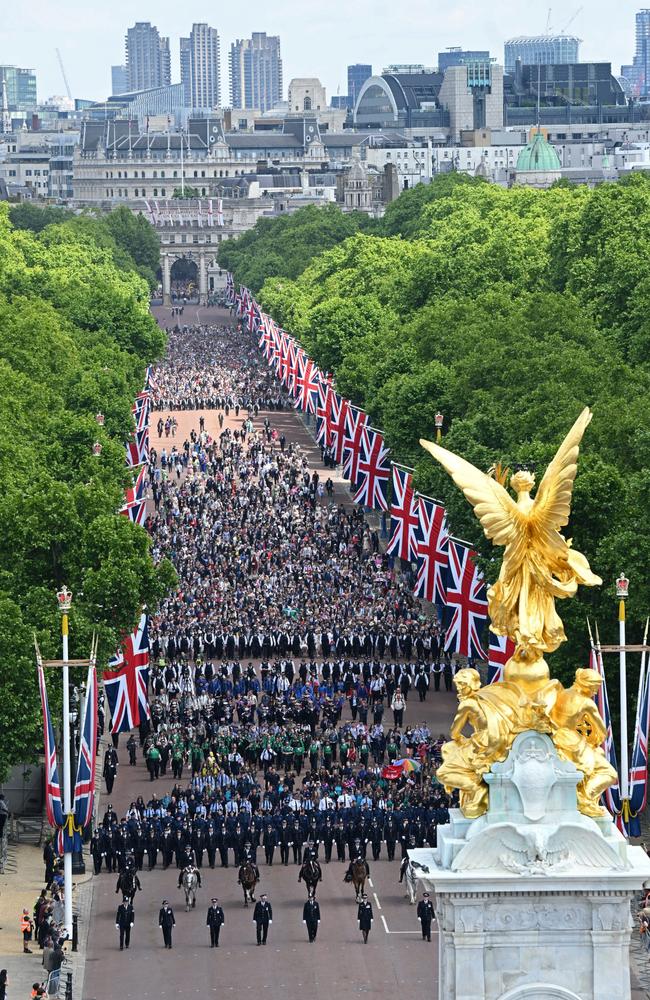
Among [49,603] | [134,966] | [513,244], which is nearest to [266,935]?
[134,966]

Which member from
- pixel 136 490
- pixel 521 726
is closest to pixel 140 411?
pixel 136 490

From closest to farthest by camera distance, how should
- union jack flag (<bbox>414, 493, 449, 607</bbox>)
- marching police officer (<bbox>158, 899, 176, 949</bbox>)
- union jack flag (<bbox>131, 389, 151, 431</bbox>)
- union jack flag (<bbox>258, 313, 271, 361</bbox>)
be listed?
marching police officer (<bbox>158, 899, 176, 949</bbox>)
union jack flag (<bbox>414, 493, 449, 607</bbox>)
union jack flag (<bbox>131, 389, 151, 431</bbox>)
union jack flag (<bbox>258, 313, 271, 361</bbox>)

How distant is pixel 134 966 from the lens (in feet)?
181

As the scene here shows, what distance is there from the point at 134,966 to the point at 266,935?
11.0 ft

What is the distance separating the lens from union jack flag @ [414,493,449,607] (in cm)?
7888

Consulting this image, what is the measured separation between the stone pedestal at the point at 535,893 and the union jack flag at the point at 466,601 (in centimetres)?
3747

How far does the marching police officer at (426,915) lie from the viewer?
184ft

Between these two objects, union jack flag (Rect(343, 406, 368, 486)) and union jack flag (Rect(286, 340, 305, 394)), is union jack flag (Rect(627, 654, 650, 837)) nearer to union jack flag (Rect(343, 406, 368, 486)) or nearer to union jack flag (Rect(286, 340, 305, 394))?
union jack flag (Rect(343, 406, 368, 486))

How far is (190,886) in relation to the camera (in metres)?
60.4

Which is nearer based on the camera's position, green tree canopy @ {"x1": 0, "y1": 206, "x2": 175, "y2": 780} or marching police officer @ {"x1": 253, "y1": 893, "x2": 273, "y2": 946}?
marching police officer @ {"x1": 253, "y1": 893, "x2": 273, "y2": 946}

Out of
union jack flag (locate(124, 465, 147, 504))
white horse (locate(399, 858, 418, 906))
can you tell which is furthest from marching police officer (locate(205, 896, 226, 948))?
union jack flag (locate(124, 465, 147, 504))

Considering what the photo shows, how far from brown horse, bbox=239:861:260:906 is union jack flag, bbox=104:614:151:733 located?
32.0 feet

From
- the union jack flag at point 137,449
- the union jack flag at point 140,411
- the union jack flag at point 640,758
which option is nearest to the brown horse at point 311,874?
the union jack flag at point 640,758

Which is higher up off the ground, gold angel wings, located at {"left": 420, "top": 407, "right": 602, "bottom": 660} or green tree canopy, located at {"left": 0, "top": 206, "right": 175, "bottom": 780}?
gold angel wings, located at {"left": 420, "top": 407, "right": 602, "bottom": 660}
